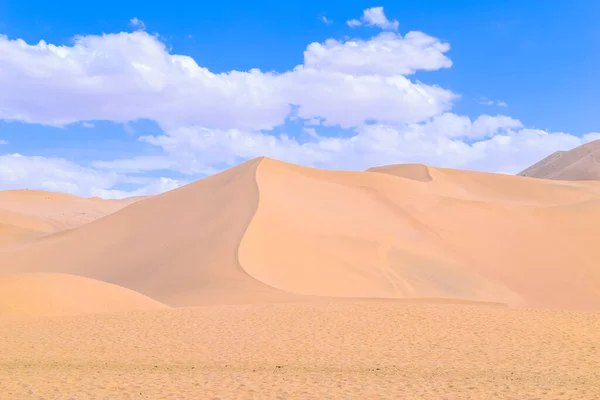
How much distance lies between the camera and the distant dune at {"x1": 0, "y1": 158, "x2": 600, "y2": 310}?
26203 millimetres

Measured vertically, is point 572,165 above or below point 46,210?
above

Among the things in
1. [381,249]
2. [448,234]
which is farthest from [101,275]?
[448,234]

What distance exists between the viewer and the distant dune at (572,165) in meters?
92.2

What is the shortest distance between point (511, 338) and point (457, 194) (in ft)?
93.3

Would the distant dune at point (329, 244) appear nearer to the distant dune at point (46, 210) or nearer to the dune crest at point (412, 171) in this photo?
the dune crest at point (412, 171)

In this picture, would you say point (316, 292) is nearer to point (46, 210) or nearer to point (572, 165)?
point (46, 210)

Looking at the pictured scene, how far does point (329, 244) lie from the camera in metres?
29.5

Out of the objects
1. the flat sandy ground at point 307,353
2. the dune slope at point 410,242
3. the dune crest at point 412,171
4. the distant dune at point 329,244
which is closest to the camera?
the flat sandy ground at point 307,353

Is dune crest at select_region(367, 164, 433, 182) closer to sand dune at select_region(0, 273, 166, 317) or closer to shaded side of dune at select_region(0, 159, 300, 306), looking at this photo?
shaded side of dune at select_region(0, 159, 300, 306)

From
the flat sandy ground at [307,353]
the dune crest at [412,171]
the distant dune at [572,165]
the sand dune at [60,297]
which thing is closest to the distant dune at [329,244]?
the sand dune at [60,297]

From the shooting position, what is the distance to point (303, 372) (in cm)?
1130

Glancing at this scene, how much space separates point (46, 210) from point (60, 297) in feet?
243

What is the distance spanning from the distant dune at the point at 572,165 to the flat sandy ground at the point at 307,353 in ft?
265

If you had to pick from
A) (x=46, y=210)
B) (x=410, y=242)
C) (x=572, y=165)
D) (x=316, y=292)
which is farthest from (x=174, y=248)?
(x=572, y=165)
